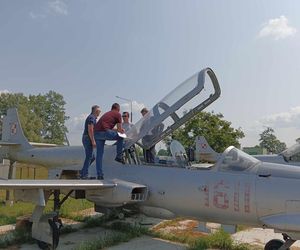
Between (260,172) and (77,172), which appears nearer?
(260,172)

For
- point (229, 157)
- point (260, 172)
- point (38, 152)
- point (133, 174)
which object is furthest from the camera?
point (38, 152)

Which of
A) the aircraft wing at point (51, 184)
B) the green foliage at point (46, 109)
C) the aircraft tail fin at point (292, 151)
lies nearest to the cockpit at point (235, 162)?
the aircraft wing at point (51, 184)

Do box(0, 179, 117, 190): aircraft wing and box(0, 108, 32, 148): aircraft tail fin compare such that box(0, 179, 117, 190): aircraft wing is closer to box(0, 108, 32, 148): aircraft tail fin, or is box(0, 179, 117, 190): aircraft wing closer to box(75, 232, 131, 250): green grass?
box(75, 232, 131, 250): green grass

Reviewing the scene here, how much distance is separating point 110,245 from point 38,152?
4597 mm

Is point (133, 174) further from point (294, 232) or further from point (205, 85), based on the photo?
point (294, 232)

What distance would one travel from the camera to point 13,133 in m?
11.6

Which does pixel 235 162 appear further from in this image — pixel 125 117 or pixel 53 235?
pixel 125 117

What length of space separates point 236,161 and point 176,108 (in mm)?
1886

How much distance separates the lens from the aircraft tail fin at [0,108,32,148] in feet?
36.7

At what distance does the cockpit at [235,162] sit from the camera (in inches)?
229

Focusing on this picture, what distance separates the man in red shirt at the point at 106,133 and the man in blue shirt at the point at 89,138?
172mm

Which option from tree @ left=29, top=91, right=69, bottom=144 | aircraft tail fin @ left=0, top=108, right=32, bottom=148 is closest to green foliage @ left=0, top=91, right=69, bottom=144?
tree @ left=29, top=91, right=69, bottom=144

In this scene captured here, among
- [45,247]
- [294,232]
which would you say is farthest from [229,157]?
[45,247]

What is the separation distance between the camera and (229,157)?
604 cm
